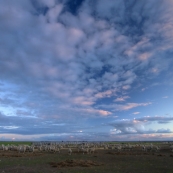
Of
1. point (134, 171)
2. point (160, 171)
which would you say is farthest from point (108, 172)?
point (160, 171)

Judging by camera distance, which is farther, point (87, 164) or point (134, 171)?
point (87, 164)

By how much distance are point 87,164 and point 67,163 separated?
122 inches

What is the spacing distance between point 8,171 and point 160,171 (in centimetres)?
1871

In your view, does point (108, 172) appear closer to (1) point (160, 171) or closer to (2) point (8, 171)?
(1) point (160, 171)

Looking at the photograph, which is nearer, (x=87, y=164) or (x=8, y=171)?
(x=8, y=171)

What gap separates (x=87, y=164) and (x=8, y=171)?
36.6 feet

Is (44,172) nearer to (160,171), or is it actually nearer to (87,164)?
(87,164)

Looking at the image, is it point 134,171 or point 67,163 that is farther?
point 67,163

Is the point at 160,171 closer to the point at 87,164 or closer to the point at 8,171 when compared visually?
the point at 87,164

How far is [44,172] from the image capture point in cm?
2666

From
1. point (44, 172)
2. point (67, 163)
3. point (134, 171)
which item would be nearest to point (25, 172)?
point (44, 172)

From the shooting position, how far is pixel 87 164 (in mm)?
32500

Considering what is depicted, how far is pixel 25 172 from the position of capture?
86.3 feet

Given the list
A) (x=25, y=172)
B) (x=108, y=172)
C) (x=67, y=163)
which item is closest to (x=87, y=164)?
(x=67, y=163)
